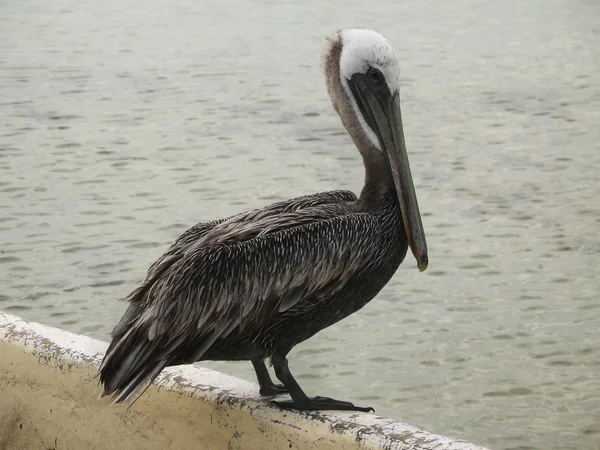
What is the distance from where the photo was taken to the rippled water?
15.6ft

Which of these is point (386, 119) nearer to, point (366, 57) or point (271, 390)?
point (366, 57)

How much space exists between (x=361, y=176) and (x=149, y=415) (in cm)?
449

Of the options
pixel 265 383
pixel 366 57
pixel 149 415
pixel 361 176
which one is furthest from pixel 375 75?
pixel 361 176

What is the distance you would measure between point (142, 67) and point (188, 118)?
2288mm

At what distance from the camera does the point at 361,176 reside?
24.3 feet

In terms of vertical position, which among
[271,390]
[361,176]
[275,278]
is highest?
[275,278]

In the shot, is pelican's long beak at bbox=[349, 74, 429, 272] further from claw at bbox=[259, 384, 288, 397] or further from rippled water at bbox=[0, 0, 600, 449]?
rippled water at bbox=[0, 0, 600, 449]

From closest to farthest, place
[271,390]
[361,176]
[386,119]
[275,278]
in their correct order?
1. [275,278]
2. [271,390]
3. [386,119]
4. [361,176]

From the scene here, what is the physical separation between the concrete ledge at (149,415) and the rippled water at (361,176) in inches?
58.3

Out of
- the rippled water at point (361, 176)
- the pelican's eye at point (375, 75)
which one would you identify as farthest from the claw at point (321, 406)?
the rippled water at point (361, 176)

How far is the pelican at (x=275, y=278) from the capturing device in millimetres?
2781

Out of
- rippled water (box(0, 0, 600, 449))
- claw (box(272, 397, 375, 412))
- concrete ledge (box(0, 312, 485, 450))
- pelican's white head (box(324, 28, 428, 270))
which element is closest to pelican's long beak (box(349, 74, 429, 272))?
pelican's white head (box(324, 28, 428, 270))

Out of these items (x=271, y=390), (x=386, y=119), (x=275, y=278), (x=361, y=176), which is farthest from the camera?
(x=361, y=176)

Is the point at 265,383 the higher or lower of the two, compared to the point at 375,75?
lower
